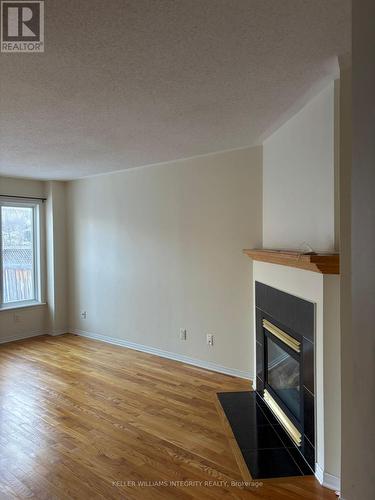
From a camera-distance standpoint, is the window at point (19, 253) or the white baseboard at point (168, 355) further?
the window at point (19, 253)

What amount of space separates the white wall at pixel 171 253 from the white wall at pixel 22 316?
18.8 inches

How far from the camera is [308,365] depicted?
2252 millimetres

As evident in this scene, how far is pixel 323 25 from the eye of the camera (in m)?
1.53

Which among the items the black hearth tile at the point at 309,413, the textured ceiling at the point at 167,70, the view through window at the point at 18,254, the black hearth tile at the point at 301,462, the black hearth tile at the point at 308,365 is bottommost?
the black hearth tile at the point at 301,462

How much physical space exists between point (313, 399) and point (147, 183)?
3215 millimetres

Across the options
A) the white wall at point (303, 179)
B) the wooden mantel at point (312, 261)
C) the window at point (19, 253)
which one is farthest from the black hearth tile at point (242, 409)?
the window at point (19, 253)

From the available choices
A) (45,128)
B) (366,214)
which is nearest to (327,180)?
(366,214)

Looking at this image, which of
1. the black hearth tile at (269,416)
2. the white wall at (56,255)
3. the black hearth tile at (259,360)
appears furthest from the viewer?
the white wall at (56,255)

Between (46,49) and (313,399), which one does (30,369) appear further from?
(46,49)

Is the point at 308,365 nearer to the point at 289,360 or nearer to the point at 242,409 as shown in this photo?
the point at 289,360

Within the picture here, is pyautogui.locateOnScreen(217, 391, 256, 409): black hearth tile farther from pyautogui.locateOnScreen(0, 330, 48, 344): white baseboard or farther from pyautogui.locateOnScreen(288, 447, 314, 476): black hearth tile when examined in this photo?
pyautogui.locateOnScreen(0, 330, 48, 344): white baseboard

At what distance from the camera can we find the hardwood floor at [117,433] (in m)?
2.07

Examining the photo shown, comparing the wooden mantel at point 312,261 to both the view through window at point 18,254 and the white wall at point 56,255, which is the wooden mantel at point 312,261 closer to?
the white wall at point 56,255

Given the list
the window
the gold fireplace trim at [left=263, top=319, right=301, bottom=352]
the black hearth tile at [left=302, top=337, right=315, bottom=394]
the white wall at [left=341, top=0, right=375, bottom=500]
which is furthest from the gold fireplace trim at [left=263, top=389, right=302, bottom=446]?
the window
